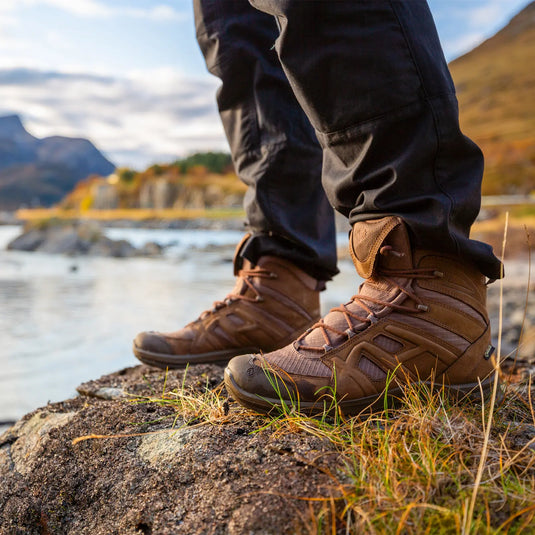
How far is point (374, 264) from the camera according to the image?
44.4 inches

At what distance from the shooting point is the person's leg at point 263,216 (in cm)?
162

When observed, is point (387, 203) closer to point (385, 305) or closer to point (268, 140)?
point (385, 305)

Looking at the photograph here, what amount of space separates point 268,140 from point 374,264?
70 centimetres

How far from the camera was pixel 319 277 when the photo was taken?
1695 mm

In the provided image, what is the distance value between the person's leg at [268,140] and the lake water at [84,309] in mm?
1569

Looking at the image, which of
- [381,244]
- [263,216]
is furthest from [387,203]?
[263,216]

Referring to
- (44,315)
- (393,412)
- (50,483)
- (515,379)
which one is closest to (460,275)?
(393,412)

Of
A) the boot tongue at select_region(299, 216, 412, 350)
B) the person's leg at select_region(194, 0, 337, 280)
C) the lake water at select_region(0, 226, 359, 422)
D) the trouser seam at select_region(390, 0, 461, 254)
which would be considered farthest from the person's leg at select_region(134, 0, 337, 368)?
the lake water at select_region(0, 226, 359, 422)

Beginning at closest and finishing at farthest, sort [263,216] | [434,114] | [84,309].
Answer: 1. [434,114]
2. [263,216]
3. [84,309]

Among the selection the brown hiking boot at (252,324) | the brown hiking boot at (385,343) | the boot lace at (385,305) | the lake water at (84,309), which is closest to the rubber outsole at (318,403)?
the brown hiking boot at (385,343)

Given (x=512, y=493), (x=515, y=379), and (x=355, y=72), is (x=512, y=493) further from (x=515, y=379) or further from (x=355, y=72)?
(x=515, y=379)

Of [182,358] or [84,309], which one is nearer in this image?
[182,358]

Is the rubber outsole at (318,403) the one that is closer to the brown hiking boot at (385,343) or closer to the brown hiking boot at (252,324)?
the brown hiking boot at (385,343)

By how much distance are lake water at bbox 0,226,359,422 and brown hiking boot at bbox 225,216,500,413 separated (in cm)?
170
